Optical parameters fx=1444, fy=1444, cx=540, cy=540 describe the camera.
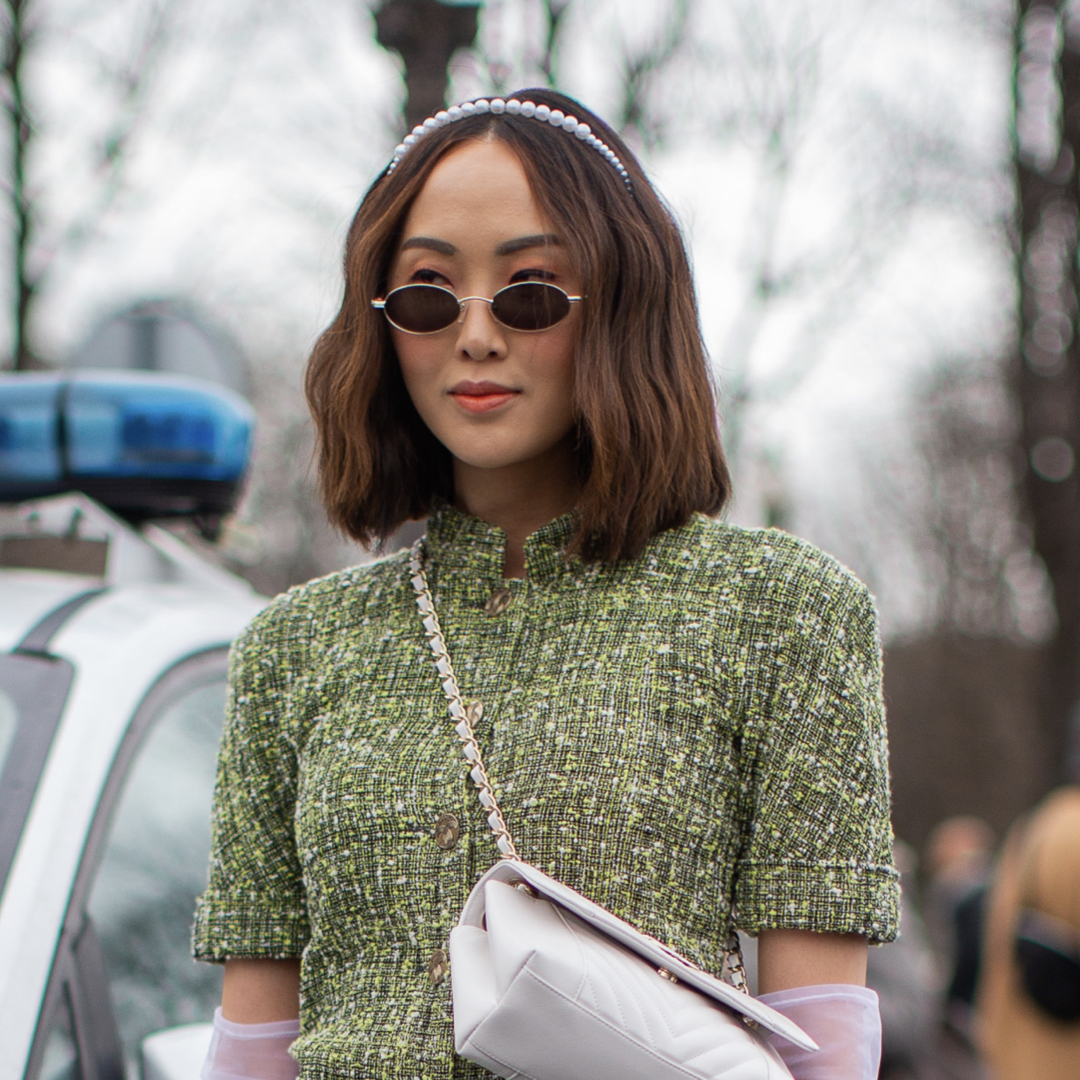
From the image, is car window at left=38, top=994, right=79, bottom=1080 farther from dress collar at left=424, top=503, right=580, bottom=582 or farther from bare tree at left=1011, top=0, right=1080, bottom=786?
bare tree at left=1011, top=0, right=1080, bottom=786

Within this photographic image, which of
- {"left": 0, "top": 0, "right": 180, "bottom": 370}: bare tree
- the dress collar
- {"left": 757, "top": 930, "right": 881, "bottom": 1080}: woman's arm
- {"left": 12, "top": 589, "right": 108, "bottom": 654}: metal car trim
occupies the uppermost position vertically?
{"left": 0, "top": 0, "right": 180, "bottom": 370}: bare tree

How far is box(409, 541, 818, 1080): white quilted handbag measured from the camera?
1170 millimetres

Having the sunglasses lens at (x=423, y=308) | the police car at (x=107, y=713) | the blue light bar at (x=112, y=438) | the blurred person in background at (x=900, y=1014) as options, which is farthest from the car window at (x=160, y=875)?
the blurred person in background at (x=900, y=1014)

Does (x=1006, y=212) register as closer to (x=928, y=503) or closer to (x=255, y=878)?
(x=255, y=878)

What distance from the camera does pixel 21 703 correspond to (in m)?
2.12

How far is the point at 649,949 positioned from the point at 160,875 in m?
1.29

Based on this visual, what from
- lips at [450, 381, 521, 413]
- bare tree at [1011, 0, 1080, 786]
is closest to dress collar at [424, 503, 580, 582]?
lips at [450, 381, 521, 413]

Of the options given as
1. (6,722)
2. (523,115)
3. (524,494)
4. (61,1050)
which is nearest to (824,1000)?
(524,494)

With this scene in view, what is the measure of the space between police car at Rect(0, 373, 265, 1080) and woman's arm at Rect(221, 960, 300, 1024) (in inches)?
14.1

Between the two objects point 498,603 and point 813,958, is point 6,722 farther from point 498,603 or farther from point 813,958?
point 813,958

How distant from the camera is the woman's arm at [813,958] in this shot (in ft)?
4.33

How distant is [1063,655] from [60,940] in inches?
348

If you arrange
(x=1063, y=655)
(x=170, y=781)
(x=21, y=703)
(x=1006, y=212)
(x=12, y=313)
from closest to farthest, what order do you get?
(x=21, y=703), (x=170, y=781), (x=12, y=313), (x=1006, y=212), (x=1063, y=655)

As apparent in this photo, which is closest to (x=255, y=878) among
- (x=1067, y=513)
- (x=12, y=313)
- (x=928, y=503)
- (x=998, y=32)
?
(x=12, y=313)
